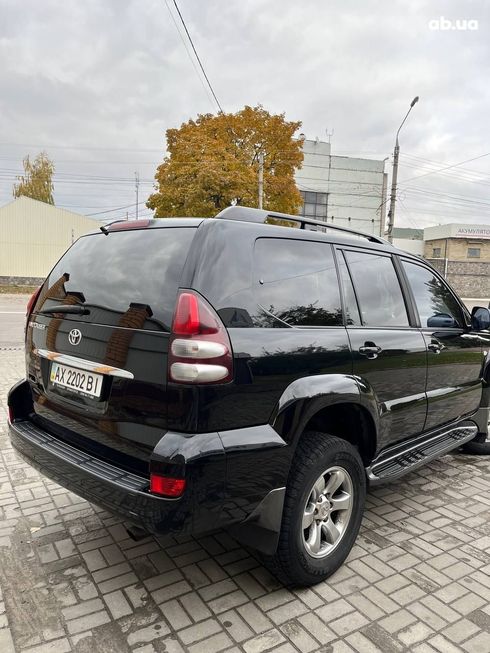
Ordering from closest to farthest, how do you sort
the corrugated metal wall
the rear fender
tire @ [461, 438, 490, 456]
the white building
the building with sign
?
the rear fender → tire @ [461, 438, 490, 456] → the corrugated metal wall → the building with sign → the white building

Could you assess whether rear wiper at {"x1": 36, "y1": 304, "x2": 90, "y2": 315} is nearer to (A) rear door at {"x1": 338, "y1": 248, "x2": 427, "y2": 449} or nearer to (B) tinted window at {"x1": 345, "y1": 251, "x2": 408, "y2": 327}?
(A) rear door at {"x1": 338, "y1": 248, "x2": 427, "y2": 449}

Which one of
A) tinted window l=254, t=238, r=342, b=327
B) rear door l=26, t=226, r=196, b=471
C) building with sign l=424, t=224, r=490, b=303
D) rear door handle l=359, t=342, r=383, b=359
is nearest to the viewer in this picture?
rear door l=26, t=226, r=196, b=471

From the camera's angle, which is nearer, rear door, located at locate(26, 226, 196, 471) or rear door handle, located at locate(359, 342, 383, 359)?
rear door, located at locate(26, 226, 196, 471)

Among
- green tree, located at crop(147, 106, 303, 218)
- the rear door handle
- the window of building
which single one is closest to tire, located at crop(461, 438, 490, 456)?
the rear door handle

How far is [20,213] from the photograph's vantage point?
34.7 metres

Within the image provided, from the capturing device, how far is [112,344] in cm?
216

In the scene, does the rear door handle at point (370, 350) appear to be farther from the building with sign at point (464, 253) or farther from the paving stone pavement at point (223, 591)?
the building with sign at point (464, 253)

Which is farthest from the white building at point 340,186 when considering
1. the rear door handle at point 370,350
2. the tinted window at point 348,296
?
the rear door handle at point 370,350

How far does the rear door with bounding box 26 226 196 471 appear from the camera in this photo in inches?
79.4

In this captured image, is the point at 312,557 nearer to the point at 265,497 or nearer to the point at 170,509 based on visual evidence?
the point at 265,497

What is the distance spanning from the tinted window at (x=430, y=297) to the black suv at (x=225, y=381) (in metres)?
0.44

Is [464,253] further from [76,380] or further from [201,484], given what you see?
[201,484]

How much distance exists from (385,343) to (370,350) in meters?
0.21

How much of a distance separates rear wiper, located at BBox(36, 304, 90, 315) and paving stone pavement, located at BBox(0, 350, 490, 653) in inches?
53.1
